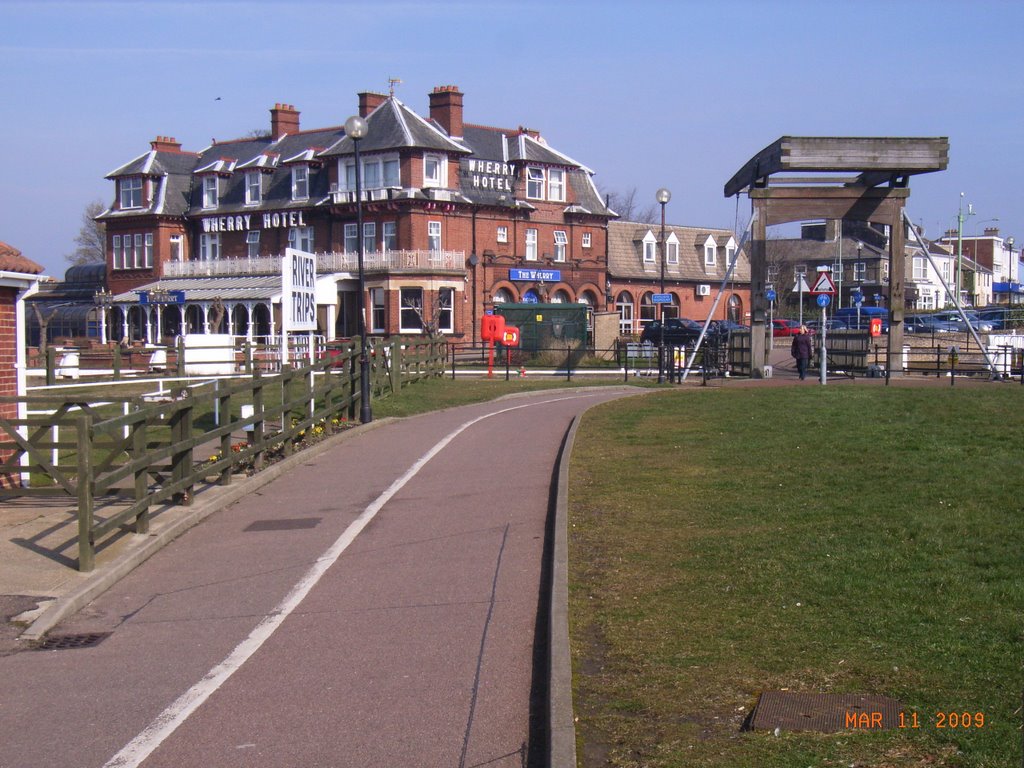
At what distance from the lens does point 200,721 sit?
6.19 meters

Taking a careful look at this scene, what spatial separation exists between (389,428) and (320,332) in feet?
117

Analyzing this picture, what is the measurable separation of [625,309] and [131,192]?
29965mm

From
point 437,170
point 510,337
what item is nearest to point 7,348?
point 510,337

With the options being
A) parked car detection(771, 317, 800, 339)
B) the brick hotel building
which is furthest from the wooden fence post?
parked car detection(771, 317, 800, 339)

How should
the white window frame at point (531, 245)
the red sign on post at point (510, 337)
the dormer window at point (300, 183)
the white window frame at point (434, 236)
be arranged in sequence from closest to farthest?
the red sign on post at point (510, 337)
the white window frame at point (434, 236)
the dormer window at point (300, 183)
the white window frame at point (531, 245)

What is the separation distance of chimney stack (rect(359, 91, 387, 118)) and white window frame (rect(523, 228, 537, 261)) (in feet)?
34.1

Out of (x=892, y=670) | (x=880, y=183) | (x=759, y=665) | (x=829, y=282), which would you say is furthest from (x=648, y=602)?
(x=880, y=183)

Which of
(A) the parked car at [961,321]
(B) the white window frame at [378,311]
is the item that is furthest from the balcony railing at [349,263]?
(A) the parked car at [961,321]

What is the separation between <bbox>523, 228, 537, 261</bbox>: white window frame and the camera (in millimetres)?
58906

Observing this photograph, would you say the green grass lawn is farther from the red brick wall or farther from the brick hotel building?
the brick hotel building

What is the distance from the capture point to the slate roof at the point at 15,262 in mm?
13641

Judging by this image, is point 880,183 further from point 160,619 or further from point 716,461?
point 160,619

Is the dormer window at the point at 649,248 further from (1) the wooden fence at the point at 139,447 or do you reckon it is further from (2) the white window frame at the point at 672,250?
(1) the wooden fence at the point at 139,447

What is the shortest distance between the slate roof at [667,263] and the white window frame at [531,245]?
255 inches
